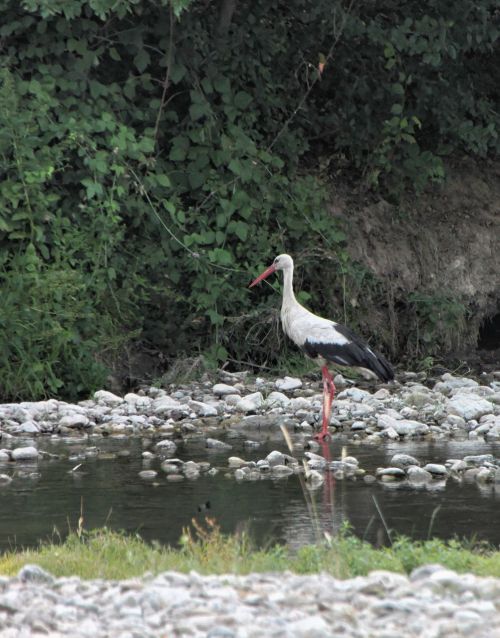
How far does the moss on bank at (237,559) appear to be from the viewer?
566 cm

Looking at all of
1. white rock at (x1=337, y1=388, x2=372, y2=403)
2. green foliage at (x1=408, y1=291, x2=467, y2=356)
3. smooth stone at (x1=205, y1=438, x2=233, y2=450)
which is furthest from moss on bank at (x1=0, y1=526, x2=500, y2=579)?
green foliage at (x1=408, y1=291, x2=467, y2=356)

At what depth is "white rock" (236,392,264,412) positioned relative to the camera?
12.1 metres

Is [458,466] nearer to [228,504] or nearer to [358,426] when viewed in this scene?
[228,504]

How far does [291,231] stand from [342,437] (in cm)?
400

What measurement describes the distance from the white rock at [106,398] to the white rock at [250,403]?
1084mm

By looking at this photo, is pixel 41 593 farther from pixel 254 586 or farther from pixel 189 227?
pixel 189 227

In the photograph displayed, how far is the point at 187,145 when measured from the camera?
46.5 feet

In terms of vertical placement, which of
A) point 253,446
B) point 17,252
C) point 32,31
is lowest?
point 253,446

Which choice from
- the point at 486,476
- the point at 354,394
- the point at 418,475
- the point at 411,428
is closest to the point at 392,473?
the point at 418,475

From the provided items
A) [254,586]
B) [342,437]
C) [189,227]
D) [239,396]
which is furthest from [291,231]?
[254,586]

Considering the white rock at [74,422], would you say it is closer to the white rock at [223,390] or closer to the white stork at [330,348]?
the white rock at [223,390]

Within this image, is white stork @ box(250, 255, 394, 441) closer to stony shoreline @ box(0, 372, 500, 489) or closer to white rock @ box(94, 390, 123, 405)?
stony shoreline @ box(0, 372, 500, 489)

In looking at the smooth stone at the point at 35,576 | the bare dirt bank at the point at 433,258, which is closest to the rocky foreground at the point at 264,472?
the smooth stone at the point at 35,576

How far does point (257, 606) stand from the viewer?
190 inches
